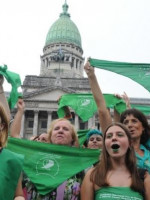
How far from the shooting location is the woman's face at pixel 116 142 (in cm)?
361

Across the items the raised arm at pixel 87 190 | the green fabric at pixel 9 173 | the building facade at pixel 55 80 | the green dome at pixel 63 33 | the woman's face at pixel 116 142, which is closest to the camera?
the green fabric at pixel 9 173

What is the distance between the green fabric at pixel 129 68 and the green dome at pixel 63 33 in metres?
61.6

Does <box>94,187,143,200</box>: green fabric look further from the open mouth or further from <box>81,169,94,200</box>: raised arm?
the open mouth

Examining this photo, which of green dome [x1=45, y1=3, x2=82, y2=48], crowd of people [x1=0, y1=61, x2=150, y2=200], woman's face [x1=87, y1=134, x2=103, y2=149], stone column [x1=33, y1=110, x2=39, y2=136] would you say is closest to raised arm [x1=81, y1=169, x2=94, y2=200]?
crowd of people [x1=0, y1=61, x2=150, y2=200]

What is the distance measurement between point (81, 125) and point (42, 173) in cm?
4429

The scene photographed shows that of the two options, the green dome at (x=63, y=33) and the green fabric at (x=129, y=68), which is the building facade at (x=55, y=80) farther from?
the green fabric at (x=129, y=68)

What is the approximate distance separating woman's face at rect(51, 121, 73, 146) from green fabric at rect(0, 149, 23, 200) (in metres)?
1.68

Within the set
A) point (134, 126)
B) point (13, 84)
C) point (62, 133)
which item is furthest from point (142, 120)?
point (13, 84)

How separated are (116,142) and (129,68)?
15.9 ft

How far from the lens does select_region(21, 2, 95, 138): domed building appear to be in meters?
48.9

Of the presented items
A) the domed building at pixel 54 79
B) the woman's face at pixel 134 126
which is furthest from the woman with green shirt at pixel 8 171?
the domed building at pixel 54 79

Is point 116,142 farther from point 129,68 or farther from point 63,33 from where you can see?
point 63,33

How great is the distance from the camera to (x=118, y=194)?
336 centimetres

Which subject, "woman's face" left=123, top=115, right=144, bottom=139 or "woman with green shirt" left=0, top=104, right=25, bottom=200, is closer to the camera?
"woman with green shirt" left=0, top=104, right=25, bottom=200
